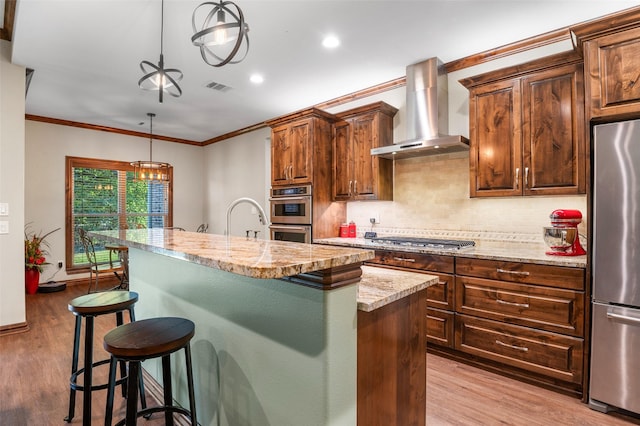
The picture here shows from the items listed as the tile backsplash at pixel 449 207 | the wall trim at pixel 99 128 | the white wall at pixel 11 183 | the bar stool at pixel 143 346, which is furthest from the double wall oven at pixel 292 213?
the wall trim at pixel 99 128

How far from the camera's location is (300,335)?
1.27 meters

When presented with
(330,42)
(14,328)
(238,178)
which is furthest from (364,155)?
(14,328)

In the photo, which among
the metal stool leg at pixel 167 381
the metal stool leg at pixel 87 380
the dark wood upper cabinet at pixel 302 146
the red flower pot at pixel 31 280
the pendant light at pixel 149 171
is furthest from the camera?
the red flower pot at pixel 31 280

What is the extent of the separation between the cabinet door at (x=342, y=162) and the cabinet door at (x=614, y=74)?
231cm

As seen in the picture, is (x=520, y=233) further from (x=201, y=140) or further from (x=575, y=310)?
(x=201, y=140)

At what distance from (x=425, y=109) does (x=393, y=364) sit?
8.84ft

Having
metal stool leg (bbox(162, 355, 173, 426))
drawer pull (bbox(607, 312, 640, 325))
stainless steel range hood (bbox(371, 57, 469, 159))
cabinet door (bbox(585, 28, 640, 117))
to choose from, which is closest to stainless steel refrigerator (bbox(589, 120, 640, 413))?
drawer pull (bbox(607, 312, 640, 325))

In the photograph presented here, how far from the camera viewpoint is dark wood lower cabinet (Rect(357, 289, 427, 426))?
4.45ft

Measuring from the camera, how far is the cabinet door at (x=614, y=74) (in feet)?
6.70

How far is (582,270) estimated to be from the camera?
2.26m

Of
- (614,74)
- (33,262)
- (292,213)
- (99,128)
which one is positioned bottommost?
(33,262)

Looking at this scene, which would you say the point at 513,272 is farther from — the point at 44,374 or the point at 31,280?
the point at 31,280

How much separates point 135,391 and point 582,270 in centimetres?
265

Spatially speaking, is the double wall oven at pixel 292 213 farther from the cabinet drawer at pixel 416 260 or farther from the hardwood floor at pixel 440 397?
the hardwood floor at pixel 440 397
